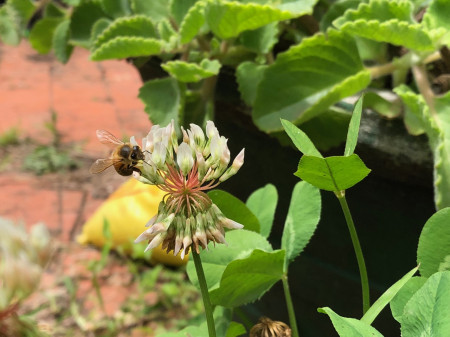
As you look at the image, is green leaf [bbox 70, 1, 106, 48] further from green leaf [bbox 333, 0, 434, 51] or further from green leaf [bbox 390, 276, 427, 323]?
green leaf [bbox 390, 276, 427, 323]

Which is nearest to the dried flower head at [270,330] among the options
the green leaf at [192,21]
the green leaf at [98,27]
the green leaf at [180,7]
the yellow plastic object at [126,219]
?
the green leaf at [192,21]

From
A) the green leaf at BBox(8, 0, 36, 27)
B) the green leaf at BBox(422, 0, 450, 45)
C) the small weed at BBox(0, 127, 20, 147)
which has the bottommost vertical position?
the small weed at BBox(0, 127, 20, 147)

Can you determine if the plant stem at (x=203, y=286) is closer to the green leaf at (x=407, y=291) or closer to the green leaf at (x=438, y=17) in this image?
the green leaf at (x=407, y=291)

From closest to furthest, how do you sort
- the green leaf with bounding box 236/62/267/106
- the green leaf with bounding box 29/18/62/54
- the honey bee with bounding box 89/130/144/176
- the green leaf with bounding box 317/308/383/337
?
1. the green leaf with bounding box 317/308/383/337
2. the honey bee with bounding box 89/130/144/176
3. the green leaf with bounding box 236/62/267/106
4. the green leaf with bounding box 29/18/62/54

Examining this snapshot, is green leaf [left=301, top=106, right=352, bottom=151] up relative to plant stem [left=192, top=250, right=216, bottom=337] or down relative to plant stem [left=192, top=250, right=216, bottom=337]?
down

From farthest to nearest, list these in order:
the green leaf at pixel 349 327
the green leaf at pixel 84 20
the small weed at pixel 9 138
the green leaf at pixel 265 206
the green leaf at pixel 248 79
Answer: the small weed at pixel 9 138, the green leaf at pixel 84 20, the green leaf at pixel 248 79, the green leaf at pixel 265 206, the green leaf at pixel 349 327

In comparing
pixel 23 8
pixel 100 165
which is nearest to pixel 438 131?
pixel 100 165

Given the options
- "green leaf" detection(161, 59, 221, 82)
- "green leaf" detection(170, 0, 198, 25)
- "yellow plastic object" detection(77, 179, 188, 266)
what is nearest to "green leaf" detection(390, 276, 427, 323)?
"green leaf" detection(161, 59, 221, 82)

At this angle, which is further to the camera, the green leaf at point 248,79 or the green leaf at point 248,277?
the green leaf at point 248,79
